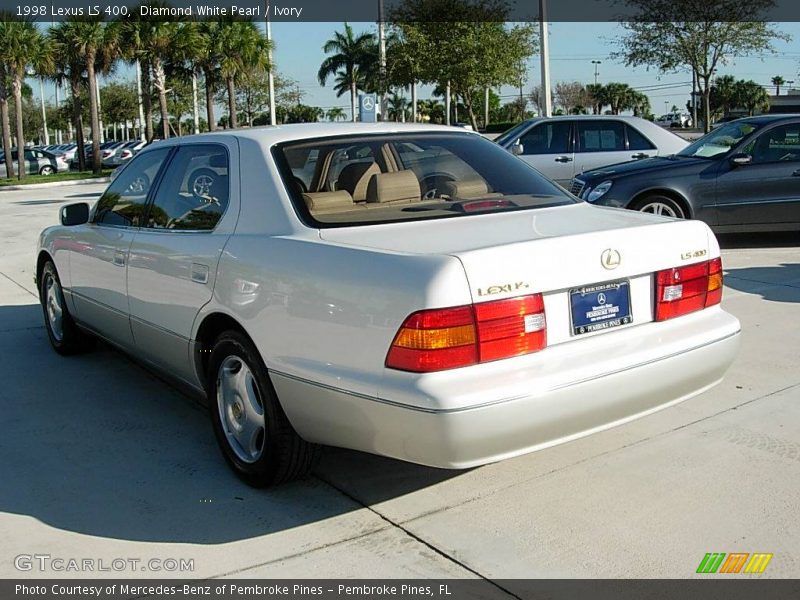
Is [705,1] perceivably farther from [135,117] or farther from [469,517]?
[135,117]

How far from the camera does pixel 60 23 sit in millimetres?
38125

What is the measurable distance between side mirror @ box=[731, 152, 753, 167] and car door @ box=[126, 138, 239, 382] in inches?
278

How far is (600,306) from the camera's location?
11.4ft

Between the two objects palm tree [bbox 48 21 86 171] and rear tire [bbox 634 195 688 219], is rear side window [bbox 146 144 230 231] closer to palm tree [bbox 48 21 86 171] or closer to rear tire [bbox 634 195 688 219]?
rear tire [bbox 634 195 688 219]

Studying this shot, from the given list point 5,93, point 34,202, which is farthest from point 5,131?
point 34,202

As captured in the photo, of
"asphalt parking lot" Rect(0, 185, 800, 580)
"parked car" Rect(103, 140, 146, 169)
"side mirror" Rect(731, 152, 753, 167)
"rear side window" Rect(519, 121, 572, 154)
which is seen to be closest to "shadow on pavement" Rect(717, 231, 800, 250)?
"side mirror" Rect(731, 152, 753, 167)

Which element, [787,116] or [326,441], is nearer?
[326,441]

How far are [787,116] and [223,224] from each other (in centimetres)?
839

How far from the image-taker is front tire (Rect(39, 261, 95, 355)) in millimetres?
6195

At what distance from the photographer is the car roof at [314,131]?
14.0 ft

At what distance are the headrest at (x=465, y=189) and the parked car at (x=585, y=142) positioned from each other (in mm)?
8616

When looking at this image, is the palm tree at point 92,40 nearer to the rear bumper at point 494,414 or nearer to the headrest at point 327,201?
the headrest at point 327,201

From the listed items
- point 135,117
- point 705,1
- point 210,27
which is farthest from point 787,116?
point 135,117

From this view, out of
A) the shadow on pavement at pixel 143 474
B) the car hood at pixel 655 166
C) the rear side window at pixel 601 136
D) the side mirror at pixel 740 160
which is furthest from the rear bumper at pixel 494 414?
the rear side window at pixel 601 136
